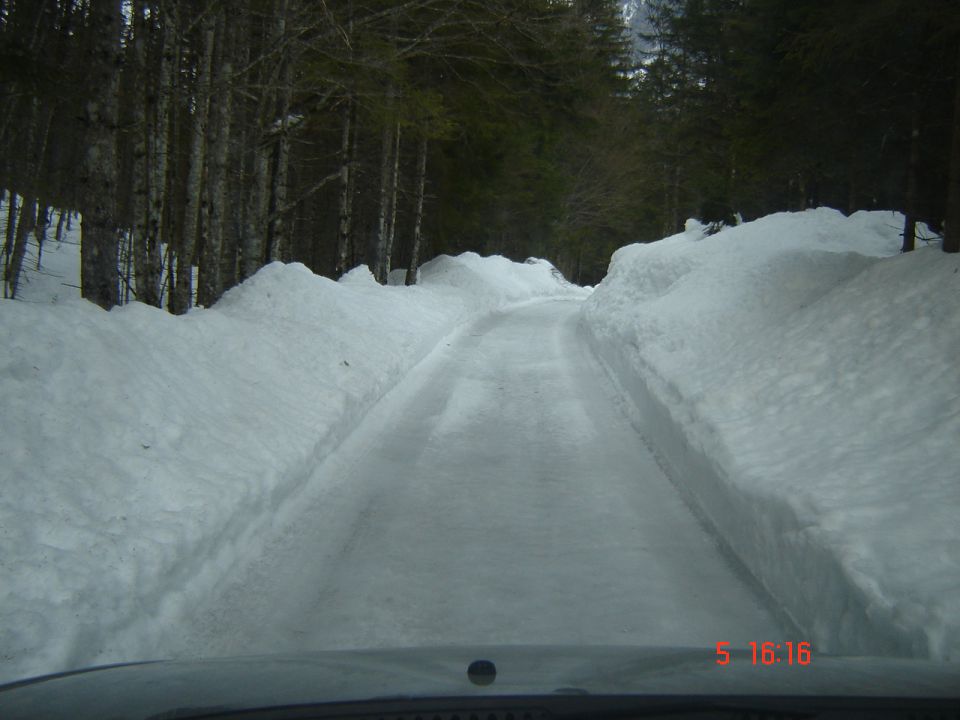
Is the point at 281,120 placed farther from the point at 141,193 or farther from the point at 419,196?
the point at 419,196

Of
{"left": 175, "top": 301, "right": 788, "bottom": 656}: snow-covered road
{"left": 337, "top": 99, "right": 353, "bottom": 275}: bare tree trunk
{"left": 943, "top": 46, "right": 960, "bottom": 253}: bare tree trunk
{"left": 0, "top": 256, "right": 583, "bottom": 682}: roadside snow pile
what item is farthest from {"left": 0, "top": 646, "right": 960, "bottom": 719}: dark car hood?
{"left": 337, "top": 99, "right": 353, "bottom": 275}: bare tree trunk

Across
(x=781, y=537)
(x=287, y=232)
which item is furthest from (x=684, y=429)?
(x=287, y=232)

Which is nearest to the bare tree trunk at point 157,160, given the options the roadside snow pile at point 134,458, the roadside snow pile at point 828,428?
the roadside snow pile at point 134,458

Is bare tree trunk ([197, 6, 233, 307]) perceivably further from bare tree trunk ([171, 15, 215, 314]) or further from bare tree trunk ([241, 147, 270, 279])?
bare tree trunk ([241, 147, 270, 279])

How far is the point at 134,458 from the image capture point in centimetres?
536

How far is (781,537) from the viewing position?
4.87 meters

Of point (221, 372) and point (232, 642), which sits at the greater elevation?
point (221, 372)

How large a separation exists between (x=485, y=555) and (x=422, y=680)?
3.12 metres

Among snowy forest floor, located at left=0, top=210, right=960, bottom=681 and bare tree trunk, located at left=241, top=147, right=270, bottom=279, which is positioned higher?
bare tree trunk, located at left=241, top=147, right=270, bottom=279

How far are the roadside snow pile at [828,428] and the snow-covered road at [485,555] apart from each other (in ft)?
1.25

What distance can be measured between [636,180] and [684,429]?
31918mm

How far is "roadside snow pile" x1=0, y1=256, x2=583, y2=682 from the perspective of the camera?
3.84m

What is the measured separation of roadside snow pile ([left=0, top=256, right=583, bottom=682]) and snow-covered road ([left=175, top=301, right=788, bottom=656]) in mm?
329

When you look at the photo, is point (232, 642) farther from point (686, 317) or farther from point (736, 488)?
point (686, 317)
